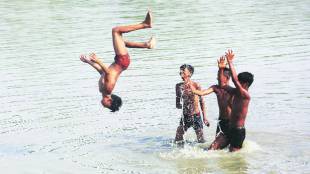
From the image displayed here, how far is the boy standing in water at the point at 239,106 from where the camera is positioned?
1139 cm

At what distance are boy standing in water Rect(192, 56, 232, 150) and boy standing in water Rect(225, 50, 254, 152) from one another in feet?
0.56

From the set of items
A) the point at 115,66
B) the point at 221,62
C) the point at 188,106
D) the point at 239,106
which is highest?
the point at 221,62

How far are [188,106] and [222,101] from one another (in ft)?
3.74

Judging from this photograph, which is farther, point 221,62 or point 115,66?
point 115,66

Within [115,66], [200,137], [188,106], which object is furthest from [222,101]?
[115,66]

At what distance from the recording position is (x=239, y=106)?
11.8 m

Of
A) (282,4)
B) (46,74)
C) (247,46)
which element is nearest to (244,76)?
(46,74)

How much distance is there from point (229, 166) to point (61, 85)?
29.5 feet

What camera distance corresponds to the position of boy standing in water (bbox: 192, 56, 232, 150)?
11.8 metres

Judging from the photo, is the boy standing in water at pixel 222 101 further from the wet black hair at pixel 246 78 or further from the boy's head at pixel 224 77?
the wet black hair at pixel 246 78

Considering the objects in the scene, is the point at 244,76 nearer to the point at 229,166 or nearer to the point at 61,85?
the point at 229,166

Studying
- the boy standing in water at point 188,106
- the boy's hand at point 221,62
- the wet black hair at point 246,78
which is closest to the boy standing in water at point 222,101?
the boy's hand at point 221,62

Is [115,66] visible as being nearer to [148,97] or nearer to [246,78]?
[246,78]

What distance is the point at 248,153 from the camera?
12602 mm
